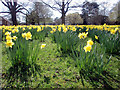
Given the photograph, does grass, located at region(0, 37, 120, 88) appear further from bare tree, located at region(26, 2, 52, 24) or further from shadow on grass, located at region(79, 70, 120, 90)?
bare tree, located at region(26, 2, 52, 24)

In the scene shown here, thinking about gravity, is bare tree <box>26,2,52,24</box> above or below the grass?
above

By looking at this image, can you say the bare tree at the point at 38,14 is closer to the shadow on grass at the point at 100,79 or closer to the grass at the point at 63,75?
the grass at the point at 63,75

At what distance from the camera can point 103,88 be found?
57.4 inches

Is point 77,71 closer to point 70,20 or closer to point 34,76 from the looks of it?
point 34,76

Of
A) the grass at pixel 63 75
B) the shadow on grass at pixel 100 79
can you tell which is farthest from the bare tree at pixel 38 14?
→ the shadow on grass at pixel 100 79

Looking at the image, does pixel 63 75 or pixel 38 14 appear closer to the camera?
pixel 63 75

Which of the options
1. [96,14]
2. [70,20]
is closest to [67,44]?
[70,20]

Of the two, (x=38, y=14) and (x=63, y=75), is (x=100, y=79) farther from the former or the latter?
(x=38, y=14)

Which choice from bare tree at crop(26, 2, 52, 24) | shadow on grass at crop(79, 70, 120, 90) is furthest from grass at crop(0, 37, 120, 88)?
bare tree at crop(26, 2, 52, 24)

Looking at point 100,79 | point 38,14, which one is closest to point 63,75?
point 100,79

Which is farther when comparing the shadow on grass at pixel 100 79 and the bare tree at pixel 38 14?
the bare tree at pixel 38 14

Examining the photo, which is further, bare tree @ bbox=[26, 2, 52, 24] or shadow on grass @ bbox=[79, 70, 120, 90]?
bare tree @ bbox=[26, 2, 52, 24]

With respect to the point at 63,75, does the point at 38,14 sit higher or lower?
higher

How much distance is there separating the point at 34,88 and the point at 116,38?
87.4 inches
